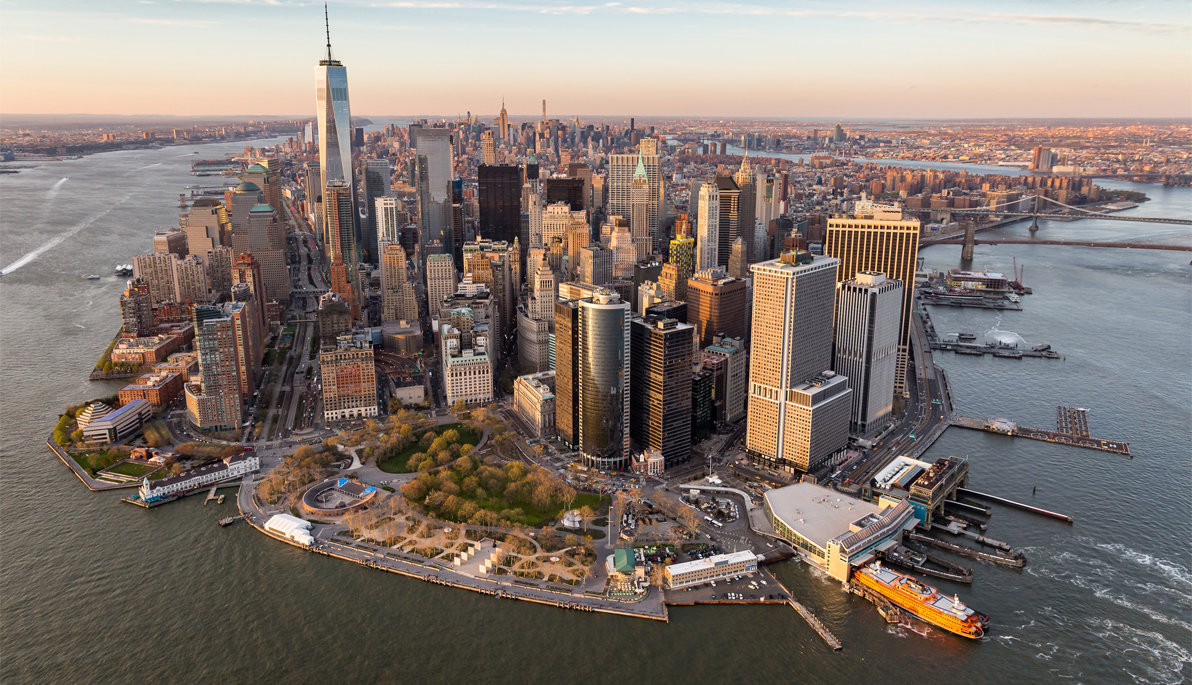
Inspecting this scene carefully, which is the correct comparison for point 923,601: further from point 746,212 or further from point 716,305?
point 746,212

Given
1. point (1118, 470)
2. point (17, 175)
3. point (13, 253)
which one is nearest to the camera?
point (1118, 470)

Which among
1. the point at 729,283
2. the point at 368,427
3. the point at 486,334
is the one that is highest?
the point at 729,283

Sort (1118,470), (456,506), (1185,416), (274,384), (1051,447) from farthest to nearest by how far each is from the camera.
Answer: (274,384) < (1185,416) < (1051,447) < (1118,470) < (456,506)

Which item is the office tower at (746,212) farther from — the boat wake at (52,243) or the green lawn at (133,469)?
the boat wake at (52,243)

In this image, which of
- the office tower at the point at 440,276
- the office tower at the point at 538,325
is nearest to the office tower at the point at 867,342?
the office tower at the point at 538,325

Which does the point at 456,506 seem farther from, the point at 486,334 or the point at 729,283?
the point at 729,283

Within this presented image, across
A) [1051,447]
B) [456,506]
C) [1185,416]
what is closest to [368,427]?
[456,506]
